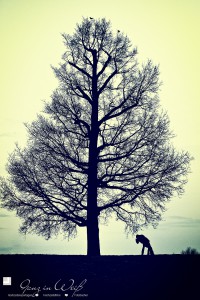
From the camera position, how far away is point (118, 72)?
1914 cm
